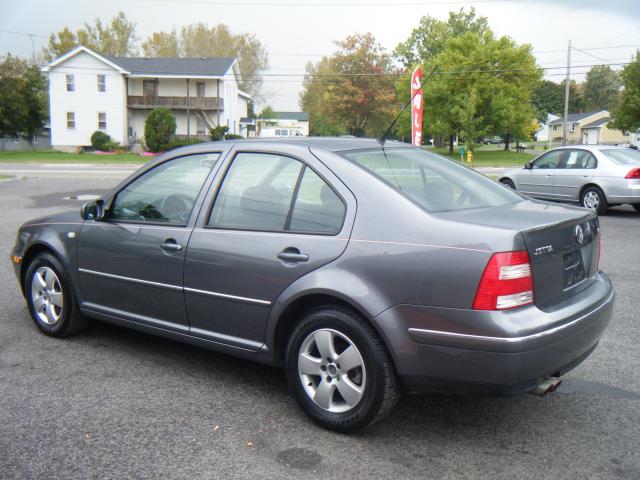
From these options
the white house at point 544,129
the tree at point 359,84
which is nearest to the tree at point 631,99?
the tree at point 359,84

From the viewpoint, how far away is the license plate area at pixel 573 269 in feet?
11.5

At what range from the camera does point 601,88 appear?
13025 centimetres

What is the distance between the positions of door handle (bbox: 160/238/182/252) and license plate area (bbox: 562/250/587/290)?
2.33 metres

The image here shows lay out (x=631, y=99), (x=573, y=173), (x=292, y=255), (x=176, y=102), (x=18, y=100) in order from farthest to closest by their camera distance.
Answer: (x=631, y=99) < (x=18, y=100) < (x=176, y=102) < (x=573, y=173) < (x=292, y=255)

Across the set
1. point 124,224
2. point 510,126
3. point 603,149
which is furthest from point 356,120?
point 124,224

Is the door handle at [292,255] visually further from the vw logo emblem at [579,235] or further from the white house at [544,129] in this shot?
the white house at [544,129]

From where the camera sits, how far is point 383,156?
412 centimetres

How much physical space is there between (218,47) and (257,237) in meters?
89.2

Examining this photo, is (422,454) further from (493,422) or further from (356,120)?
(356,120)

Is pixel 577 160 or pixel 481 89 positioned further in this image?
pixel 481 89

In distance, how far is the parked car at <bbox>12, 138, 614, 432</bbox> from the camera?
10.4 ft

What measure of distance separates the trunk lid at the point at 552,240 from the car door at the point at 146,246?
1.78m

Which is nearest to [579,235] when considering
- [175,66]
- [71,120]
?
[71,120]

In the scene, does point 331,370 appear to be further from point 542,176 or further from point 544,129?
point 544,129
